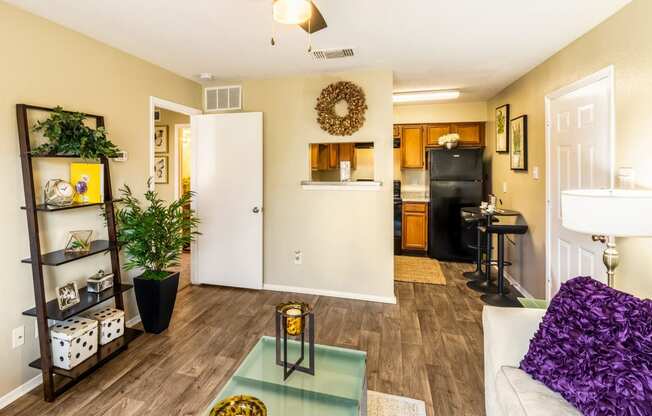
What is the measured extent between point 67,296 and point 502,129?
4956 mm

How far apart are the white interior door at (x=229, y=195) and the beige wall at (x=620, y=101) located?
2930 mm

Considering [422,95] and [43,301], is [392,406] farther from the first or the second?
[422,95]

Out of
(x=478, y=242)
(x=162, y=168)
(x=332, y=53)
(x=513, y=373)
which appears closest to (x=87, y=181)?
(x=332, y=53)

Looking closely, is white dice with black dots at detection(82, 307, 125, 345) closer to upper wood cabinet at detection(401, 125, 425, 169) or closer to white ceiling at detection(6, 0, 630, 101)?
white ceiling at detection(6, 0, 630, 101)

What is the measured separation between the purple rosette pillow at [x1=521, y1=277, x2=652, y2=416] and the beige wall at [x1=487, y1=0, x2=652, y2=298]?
105 cm

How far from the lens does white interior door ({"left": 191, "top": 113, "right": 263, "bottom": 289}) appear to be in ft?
12.5

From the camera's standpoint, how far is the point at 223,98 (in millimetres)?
4023

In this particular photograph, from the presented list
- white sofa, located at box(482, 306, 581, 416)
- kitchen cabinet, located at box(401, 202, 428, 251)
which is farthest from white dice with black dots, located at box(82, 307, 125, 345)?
kitchen cabinet, located at box(401, 202, 428, 251)

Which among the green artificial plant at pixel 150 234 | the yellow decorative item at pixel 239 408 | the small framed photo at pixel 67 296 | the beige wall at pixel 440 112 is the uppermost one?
the beige wall at pixel 440 112

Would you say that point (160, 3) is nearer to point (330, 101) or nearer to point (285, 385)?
point (330, 101)

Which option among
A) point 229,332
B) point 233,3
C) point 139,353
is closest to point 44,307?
point 139,353

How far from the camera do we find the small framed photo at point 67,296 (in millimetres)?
2230

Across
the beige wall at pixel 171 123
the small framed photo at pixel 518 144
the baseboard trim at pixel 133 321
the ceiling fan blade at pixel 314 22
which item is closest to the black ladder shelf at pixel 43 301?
the baseboard trim at pixel 133 321

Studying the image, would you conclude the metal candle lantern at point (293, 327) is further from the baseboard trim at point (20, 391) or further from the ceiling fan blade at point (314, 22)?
the baseboard trim at point (20, 391)
